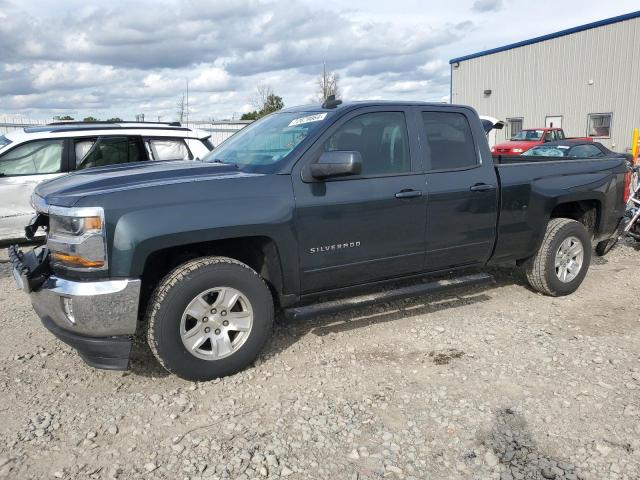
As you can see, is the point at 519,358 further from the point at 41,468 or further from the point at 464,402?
the point at 41,468

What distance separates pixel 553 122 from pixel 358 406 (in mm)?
26728

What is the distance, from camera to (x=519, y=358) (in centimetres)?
410

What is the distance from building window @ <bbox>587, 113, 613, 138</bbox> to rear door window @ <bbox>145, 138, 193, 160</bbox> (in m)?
22.2

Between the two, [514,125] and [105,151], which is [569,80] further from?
[105,151]

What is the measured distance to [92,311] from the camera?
3.29 m

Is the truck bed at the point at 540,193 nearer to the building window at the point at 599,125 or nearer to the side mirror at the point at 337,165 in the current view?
the side mirror at the point at 337,165

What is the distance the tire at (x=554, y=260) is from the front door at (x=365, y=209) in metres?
1.56

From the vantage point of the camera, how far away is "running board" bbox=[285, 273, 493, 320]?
398 centimetres

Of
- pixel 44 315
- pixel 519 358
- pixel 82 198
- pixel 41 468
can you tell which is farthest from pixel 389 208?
pixel 41 468

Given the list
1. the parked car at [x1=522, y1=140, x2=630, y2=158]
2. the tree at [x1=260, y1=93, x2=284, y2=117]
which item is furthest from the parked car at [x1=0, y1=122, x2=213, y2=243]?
the tree at [x1=260, y1=93, x2=284, y2=117]

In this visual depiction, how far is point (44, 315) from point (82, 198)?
890 millimetres

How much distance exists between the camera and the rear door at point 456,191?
14.7ft

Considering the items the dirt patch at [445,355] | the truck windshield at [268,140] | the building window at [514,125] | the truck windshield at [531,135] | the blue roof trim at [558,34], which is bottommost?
the building window at [514,125]

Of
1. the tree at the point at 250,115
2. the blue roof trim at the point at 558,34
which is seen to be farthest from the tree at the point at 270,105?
the blue roof trim at the point at 558,34
